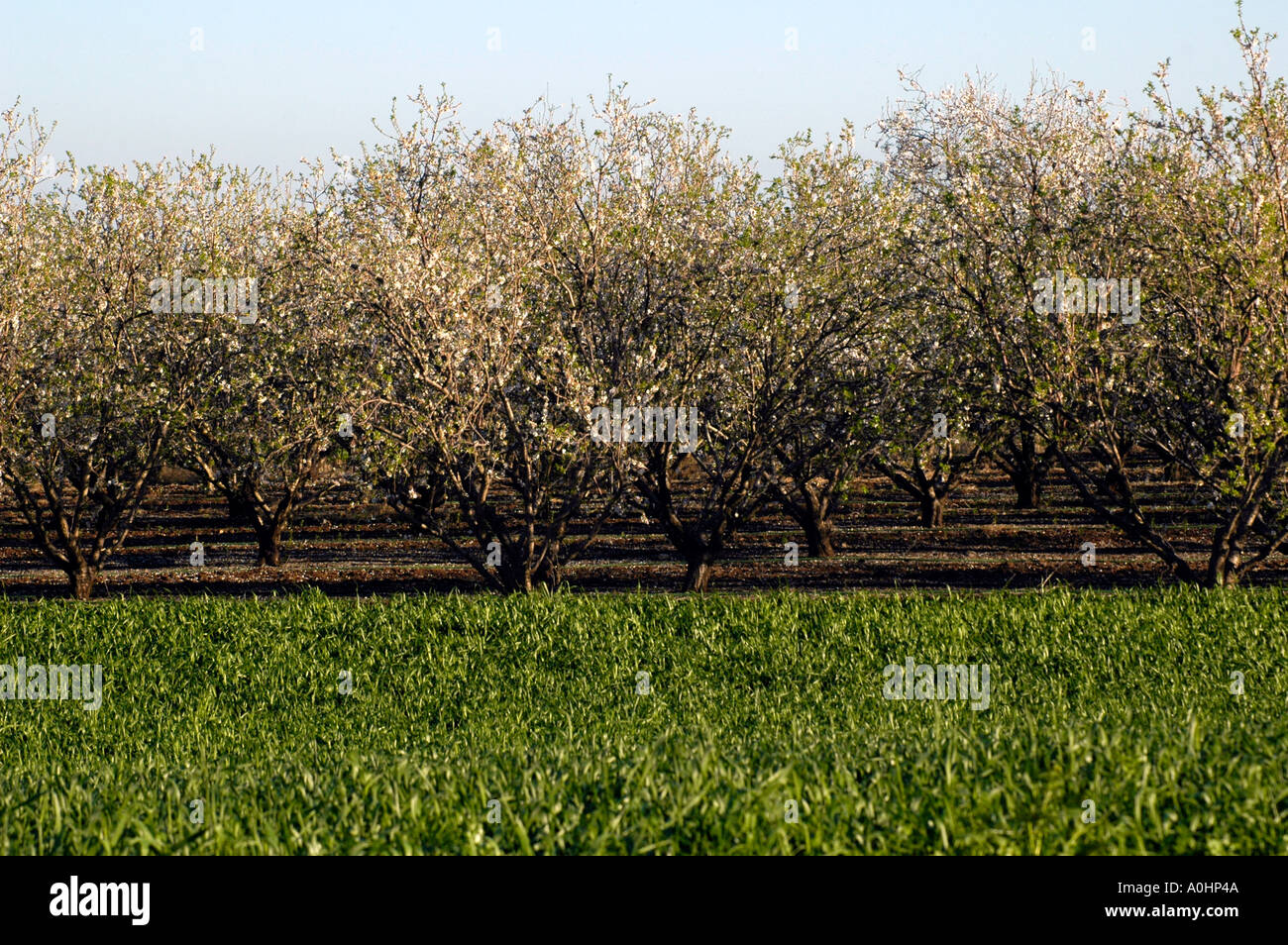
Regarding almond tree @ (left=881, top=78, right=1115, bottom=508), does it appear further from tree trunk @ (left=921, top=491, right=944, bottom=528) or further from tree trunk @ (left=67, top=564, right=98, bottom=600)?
tree trunk @ (left=67, top=564, right=98, bottom=600)

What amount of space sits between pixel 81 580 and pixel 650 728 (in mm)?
12704

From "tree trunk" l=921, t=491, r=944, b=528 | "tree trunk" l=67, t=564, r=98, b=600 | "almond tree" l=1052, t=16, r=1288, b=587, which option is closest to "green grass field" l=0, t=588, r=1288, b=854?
"almond tree" l=1052, t=16, r=1288, b=587

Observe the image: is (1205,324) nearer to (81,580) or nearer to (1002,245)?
(1002,245)

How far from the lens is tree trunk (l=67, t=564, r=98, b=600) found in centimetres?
1833

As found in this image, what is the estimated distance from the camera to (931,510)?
75.8 ft

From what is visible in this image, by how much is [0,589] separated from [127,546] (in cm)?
439

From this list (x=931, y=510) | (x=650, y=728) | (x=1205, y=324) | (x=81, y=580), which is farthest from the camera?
(x=931, y=510)

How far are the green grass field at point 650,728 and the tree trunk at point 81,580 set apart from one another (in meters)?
6.05

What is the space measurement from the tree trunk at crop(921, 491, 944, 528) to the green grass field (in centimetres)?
1042

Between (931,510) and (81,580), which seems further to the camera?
(931,510)

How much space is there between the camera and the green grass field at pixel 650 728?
4590 millimetres

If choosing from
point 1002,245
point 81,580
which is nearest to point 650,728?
point 1002,245

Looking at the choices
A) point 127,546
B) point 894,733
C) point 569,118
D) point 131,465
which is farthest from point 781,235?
point 127,546

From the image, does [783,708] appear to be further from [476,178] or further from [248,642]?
[476,178]
